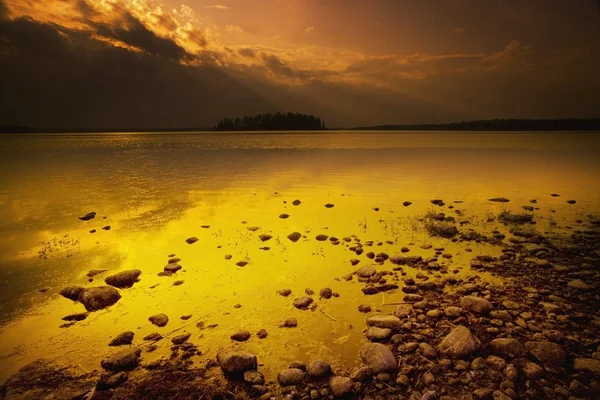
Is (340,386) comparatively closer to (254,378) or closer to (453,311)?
(254,378)

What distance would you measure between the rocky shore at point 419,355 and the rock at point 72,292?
26mm

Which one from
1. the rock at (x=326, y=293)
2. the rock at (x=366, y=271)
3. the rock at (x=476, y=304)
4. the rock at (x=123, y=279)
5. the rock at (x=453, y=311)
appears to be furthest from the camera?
the rock at (x=366, y=271)

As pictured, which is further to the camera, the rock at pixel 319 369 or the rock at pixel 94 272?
the rock at pixel 94 272

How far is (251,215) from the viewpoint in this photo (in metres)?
13.4

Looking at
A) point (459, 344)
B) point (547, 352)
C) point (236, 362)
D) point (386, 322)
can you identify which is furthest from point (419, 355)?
point (236, 362)

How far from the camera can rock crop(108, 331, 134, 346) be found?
5.25 metres

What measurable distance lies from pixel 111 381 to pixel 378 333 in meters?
4.01

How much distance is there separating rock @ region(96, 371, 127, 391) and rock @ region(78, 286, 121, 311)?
2323 mm

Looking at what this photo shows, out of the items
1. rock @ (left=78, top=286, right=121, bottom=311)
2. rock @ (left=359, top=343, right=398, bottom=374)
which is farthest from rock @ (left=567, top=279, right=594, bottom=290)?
rock @ (left=78, top=286, right=121, bottom=311)

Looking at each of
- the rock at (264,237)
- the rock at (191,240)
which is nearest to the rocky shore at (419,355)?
the rock at (191,240)

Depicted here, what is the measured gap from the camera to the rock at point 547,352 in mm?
4465

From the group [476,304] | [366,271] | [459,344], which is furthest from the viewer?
[366,271]

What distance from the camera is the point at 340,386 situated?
414cm

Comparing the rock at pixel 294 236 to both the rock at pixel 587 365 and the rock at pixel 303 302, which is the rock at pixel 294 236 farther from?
the rock at pixel 587 365
